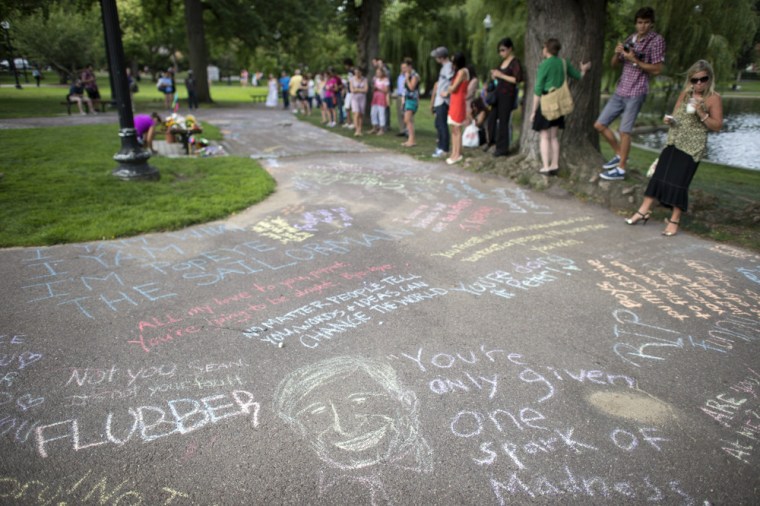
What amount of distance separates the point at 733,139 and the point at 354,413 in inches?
754

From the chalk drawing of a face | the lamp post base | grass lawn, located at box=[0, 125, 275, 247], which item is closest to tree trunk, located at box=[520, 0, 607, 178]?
grass lawn, located at box=[0, 125, 275, 247]

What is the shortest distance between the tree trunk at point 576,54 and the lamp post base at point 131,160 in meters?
6.39

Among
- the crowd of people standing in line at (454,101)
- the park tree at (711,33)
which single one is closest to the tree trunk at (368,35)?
the crowd of people standing in line at (454,101)

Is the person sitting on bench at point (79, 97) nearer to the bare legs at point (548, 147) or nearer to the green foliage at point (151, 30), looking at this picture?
the green foliage at point (151, 30)

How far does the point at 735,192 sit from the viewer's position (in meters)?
7.68

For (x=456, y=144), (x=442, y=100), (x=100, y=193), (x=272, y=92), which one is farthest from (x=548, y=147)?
(x=272, y=92)

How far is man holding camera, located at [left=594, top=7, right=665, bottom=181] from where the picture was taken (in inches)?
240

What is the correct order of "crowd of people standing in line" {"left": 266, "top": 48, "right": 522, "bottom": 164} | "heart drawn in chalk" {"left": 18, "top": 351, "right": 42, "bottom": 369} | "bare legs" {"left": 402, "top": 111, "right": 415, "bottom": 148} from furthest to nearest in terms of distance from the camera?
"bare legs" {"left": 402, "top": 111, "right": 415, "bottom": 148}, "crowd of people standing in line" {"left": 266, "top": 48, "right": 522, "bottom": 164}, "heart drawn in chalk" {"left": 18, "top": 351, "right": 42, "bottom": 369}

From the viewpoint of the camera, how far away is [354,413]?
8.54 feet

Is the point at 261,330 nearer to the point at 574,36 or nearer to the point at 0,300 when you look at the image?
the point at 0,300

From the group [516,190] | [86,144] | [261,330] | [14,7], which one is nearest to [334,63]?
[14,7]

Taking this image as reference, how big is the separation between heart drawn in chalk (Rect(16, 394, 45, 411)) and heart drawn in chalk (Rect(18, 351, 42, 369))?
0.36 metres

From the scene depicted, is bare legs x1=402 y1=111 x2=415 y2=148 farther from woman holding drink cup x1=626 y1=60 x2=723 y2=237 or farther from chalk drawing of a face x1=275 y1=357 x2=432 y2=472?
chalk drawing of a face x1=275 y1=357 x2=432 y2=472

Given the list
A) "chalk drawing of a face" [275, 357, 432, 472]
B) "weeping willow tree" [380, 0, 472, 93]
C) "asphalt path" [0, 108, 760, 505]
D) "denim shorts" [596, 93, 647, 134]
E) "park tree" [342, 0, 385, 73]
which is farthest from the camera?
"weeping willow tree" [380, 0, 472, 93]
